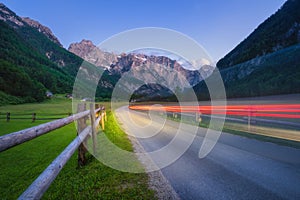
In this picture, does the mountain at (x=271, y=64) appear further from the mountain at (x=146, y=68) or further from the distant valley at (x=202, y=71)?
the mountain at (x=146, y=68)

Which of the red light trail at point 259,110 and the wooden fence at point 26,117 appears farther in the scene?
the wooden fence at point 26,117

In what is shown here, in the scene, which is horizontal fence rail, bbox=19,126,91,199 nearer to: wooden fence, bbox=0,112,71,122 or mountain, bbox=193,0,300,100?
wooden fence, bbox=0,112,71,122

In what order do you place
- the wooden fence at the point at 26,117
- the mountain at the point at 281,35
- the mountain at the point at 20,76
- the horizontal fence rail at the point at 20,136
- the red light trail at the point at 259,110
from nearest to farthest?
the horizontal fence rail at the point at 20,136, the red light trail at the point at 259,110, the wooden fence at the point at 26,117, the mountain at the point at 281,35, the mountain at the point at 20,76

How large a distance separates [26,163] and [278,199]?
687cm

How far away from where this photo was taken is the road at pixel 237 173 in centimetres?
298

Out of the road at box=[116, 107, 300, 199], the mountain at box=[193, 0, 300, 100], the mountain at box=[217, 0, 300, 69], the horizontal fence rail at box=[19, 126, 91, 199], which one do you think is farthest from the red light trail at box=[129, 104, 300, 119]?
the mountain at box=[217, 0, 300, 69]

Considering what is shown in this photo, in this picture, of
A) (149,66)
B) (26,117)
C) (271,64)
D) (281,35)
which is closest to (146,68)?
(149,66)

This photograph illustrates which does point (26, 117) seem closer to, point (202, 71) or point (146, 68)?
point (146, 68)

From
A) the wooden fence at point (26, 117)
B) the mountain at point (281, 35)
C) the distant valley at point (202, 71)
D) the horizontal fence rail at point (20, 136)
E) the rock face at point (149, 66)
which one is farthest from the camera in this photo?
the mountain at point (281, 35)

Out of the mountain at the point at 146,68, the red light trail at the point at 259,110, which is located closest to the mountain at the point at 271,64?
the mountain at the point at 146,68

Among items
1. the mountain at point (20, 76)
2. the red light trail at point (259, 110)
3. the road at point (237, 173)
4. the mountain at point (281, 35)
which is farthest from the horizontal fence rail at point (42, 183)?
the mountain at point (20, 76)

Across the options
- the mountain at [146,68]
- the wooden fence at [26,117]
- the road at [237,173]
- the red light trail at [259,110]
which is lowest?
the wooden fence at [26,117]

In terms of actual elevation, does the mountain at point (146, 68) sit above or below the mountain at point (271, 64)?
below

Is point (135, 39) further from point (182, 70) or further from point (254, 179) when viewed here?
point (254, 179)
